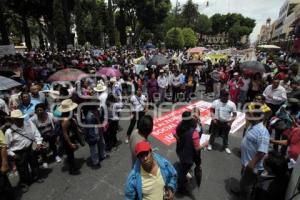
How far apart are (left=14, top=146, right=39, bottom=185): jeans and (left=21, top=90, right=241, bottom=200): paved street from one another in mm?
216

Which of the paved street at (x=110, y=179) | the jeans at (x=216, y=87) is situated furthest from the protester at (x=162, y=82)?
the paved street at (x=110, y=179)

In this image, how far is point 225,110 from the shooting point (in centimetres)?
604

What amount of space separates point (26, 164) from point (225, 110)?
4.74 m

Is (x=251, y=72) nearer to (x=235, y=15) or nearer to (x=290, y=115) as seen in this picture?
(x=290, y=115)

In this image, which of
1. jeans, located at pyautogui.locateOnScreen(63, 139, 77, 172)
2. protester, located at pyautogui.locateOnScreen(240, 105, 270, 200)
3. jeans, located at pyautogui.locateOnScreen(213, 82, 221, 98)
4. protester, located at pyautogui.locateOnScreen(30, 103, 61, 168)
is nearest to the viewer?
protester, located at pyautogui.locateOnScreen(240, 105, 270, 200)

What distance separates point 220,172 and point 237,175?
1.22 ft

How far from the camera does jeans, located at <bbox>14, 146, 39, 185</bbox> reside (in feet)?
15.4

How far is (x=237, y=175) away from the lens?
5.39 m

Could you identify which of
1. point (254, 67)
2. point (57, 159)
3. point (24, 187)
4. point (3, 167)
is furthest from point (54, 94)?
point (254, 67)

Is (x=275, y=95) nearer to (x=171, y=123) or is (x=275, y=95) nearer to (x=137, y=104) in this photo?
(x=171, y=123)

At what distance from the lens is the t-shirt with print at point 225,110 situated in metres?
6.03

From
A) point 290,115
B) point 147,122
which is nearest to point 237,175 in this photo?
point 290,115

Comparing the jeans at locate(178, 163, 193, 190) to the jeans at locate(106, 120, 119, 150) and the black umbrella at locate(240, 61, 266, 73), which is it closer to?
the jeans at locate(106, 120, 119, 150)

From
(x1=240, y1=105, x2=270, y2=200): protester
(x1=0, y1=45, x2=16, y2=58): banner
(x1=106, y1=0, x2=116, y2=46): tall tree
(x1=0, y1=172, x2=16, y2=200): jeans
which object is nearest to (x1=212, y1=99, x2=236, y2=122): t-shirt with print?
(x1=240, y1=105, x2=270, y2=200): protester
